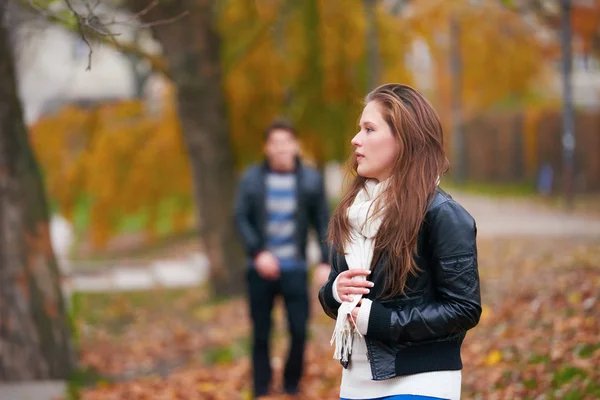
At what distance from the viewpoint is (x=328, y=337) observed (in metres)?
8.73

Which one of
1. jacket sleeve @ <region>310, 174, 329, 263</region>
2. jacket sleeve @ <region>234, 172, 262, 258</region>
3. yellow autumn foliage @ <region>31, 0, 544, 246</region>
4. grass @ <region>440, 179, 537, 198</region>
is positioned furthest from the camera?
grass @ <region>440, 179, 537, 198</region>

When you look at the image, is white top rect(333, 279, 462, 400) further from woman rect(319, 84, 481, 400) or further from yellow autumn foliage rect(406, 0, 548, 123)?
yellow autumn foliage rect(406, 0, 548, 123)

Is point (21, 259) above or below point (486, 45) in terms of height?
below

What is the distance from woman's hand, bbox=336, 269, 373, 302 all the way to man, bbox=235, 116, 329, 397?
3019 millimetres

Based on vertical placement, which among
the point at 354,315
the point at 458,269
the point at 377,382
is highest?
the point at 458,269

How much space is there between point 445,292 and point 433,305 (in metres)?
0.06

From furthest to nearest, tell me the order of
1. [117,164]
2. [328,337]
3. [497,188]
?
[497,188] < [117,164] < [328,337]

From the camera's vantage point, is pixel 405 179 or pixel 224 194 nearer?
pixel 405 179

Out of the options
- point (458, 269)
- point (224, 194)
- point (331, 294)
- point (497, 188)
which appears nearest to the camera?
point (458, 269)

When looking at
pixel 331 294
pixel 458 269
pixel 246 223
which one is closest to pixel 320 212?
pixel 246 223

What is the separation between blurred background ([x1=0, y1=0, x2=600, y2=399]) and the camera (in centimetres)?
701

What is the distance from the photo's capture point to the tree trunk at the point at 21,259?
729 centimetres

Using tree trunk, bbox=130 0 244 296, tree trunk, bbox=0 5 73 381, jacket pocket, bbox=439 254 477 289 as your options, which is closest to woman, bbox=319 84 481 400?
jacket pocket, bbox=439 254 477 289

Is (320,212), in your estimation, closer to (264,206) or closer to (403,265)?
(264,206)
